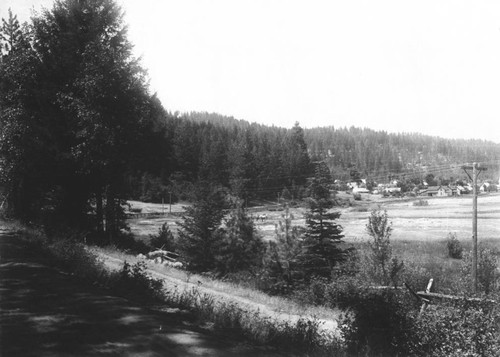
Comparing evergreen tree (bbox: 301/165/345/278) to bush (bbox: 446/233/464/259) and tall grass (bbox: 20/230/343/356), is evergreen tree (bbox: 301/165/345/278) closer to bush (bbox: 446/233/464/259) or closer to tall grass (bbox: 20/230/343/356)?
bush (bbox: 446/233/464/259)

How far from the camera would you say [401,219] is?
81.6 meters

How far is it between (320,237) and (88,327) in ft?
119

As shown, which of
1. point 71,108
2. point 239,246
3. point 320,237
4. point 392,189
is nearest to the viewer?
point 71,108

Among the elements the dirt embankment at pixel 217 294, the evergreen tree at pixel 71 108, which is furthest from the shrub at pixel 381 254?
the evergreen tree at pixel 71 108

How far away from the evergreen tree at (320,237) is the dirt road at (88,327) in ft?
104

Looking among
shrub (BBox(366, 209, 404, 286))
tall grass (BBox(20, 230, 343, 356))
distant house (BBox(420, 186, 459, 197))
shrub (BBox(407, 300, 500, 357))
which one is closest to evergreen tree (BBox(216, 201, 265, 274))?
shrub (BBox(366, 209, 404, 286))

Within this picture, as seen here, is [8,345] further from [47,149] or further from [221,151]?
[221,151]

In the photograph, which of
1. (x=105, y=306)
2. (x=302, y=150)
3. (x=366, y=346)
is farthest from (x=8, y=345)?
(x=302, y=150)

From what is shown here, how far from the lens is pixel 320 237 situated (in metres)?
41.0

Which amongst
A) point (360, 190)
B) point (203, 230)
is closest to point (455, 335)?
point (203, 230)

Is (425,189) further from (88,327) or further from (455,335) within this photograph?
(88,327)

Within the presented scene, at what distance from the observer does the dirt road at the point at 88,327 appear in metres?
5.68

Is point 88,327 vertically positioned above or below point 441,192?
above

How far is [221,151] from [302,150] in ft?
97.9
